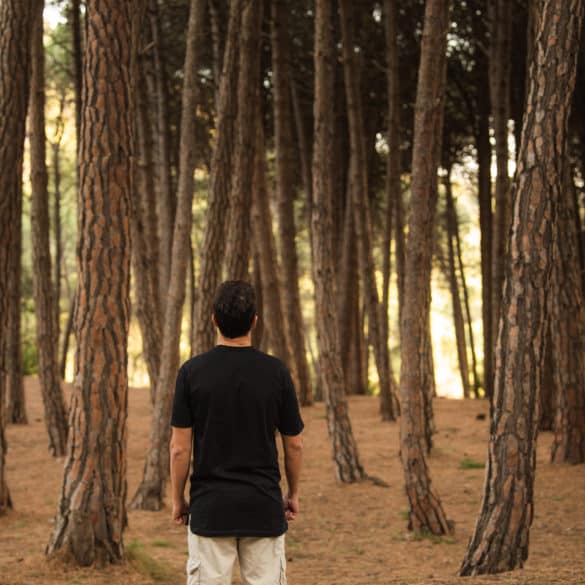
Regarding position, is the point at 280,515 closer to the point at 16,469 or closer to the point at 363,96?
the point at 16,469

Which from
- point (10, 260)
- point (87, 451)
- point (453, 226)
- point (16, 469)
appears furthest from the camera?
point (453, 226)

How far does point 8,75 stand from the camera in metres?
8.87

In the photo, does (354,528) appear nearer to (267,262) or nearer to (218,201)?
(218,201)

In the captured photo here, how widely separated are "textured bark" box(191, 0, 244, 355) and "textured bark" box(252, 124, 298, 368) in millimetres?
3861

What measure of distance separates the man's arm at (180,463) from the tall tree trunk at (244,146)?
7117 millimetres

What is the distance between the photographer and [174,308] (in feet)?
34.2

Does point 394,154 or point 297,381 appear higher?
point 394,154

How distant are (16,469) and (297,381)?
6340 mm

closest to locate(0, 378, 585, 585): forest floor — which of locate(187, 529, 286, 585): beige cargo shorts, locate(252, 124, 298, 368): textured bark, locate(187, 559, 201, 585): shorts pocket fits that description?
locate(252, 124, 298, 368): textured bark

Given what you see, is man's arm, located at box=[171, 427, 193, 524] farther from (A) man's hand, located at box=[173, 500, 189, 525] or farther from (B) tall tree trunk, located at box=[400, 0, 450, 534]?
(B) tall tree trunk, located at box=[400, 0, 450, 534]

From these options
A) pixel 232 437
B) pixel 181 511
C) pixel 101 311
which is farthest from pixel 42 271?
pixel 232 437

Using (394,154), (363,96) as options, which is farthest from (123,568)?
(363,96)

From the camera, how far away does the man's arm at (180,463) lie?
3832 mm

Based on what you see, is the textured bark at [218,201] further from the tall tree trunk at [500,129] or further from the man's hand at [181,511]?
the man's hand at [181,511]
